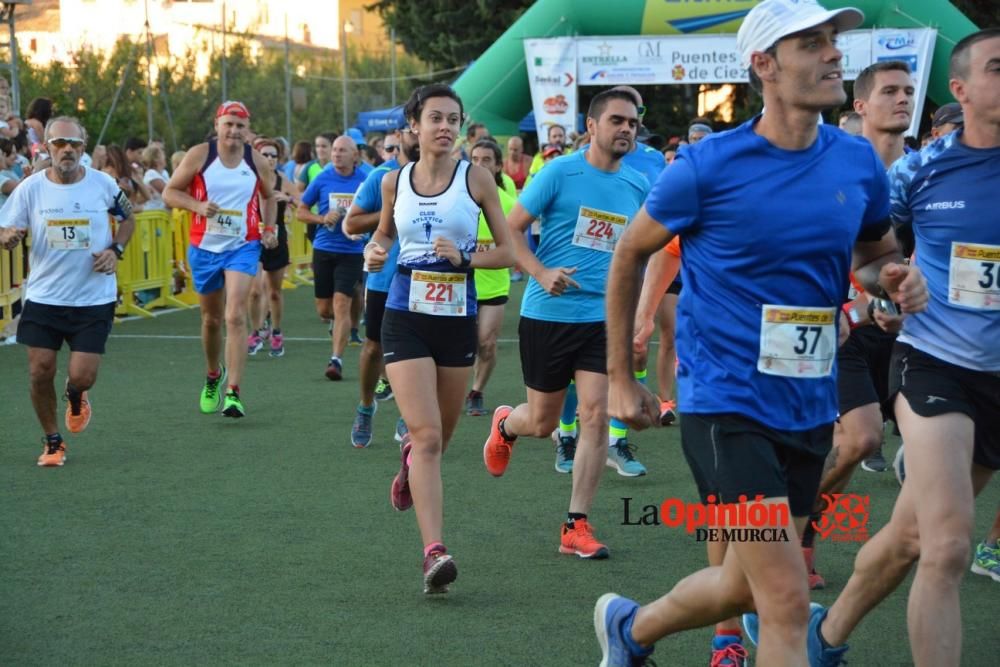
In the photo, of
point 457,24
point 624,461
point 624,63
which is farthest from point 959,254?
point 457,24

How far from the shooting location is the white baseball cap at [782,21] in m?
3.90

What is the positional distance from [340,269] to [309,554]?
7.00m

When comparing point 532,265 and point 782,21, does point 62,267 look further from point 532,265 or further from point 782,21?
point 782,21

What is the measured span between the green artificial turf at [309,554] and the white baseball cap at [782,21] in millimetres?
2111

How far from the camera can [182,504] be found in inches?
302

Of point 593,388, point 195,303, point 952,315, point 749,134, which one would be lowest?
point 195,303

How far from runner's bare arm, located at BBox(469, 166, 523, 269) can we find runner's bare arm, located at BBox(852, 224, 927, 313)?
2.48m

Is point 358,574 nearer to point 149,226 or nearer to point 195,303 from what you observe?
point 149,226

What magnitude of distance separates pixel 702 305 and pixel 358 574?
2.67 m

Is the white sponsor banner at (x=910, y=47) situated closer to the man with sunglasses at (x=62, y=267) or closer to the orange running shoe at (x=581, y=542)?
the man with sunglasses at (x=62, y=267)

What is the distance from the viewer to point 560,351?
7.02 m

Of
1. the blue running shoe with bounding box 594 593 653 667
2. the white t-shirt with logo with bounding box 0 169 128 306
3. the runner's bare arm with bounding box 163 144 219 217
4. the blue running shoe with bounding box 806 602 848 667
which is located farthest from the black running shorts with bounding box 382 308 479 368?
the runner's bare arm with bounding box 163 144 219 217

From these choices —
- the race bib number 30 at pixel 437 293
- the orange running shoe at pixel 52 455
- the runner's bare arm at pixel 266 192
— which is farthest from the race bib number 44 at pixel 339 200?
the race bib number 30 at pixel 437 293

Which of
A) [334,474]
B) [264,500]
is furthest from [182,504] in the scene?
[334,474]
